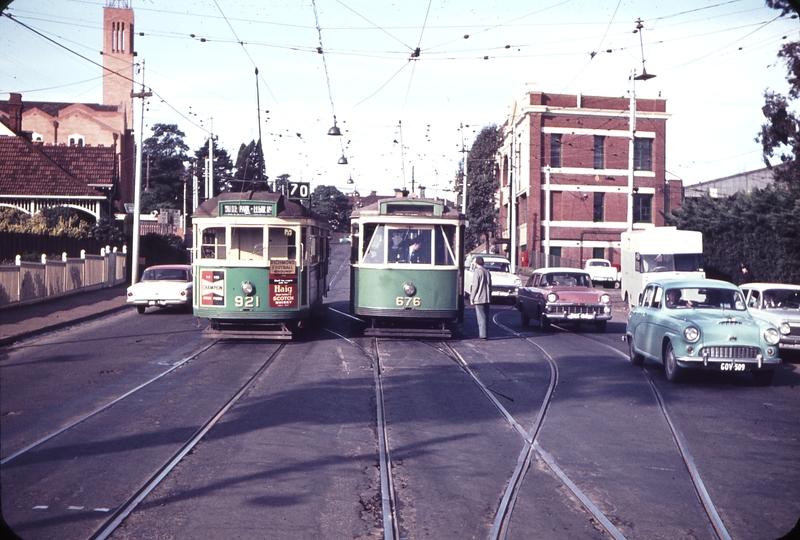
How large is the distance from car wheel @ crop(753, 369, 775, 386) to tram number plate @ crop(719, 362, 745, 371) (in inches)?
25.0

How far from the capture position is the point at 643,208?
55.8 meters

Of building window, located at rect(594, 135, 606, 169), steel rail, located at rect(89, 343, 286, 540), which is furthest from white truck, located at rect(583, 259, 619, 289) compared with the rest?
steel rail, located at rect(89, 343, 286, 540)

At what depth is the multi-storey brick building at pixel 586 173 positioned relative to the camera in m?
54.5

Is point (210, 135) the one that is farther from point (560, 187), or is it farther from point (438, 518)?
point (438, 518)

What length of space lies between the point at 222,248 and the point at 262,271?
1.11 metres

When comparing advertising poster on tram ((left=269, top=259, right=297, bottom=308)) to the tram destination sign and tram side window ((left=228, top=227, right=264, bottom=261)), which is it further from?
the tram destination sign

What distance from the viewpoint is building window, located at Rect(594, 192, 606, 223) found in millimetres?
55688

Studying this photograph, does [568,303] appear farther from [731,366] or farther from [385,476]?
[385,476]

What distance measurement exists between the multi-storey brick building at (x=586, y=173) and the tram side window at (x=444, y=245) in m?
37.3

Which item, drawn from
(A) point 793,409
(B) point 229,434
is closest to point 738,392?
(A) point 793,409

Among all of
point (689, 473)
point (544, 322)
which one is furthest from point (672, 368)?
point (544, 322)

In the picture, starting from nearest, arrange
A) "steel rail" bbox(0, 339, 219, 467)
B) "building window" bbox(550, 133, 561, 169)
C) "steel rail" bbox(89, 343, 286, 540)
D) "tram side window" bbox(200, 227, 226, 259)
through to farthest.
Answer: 1. "steel rail" bbox(89, 343, 286, 540)
2. "steel rail" bbox(0, 339, 219, 467)
3. "tram side window" bbox(200, 227, 226, 259)
4. "building window" bbox(550, 133, 561, 169)

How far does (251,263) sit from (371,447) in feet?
29.8

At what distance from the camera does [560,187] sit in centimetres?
5512
